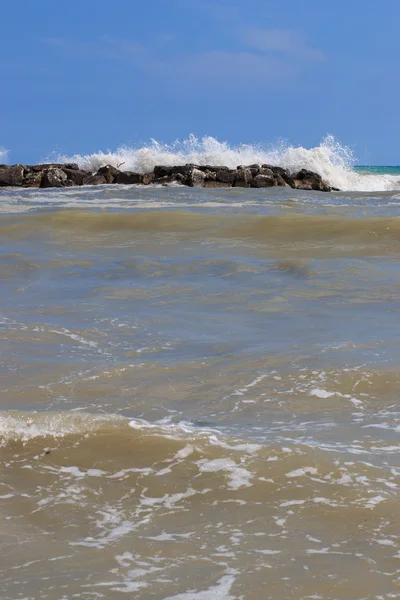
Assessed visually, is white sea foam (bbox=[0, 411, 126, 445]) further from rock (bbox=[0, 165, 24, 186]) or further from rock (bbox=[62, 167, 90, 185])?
rock (bbox=[0, 165, 24, 186])

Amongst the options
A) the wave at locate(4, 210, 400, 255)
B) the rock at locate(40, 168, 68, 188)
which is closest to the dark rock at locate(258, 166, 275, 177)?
the rock at locate(40, 168, 68, 188)

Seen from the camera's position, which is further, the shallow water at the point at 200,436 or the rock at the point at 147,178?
the rock at the point at 147,178

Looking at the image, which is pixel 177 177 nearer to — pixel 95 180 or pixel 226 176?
pixel 226 176

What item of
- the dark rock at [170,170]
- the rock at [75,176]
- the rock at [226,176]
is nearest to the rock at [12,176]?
the rock at [75,176]

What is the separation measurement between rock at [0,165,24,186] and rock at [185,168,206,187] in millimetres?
5895

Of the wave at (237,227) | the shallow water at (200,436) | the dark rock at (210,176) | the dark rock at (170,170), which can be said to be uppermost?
the dark rock at (170,170)

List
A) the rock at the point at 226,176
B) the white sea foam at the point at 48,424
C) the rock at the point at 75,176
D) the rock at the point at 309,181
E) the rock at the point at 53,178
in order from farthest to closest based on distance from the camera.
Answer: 1. the rock at the point at 309,181
2. the rock at the point at 75,176
3. the rock at the point at 53,178
4. the rock at the point at 226,176
5. the white sea foam at the point at 48,424

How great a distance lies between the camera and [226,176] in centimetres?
2453

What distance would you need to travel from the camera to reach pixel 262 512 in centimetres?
236

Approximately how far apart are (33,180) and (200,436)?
24058 millimetres

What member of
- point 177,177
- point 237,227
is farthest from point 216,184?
point 237,227

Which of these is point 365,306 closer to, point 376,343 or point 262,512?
point 376,343

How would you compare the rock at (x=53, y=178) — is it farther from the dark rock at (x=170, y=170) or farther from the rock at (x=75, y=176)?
the dark rock at (x=170, y=170)

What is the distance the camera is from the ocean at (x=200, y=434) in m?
2.04
